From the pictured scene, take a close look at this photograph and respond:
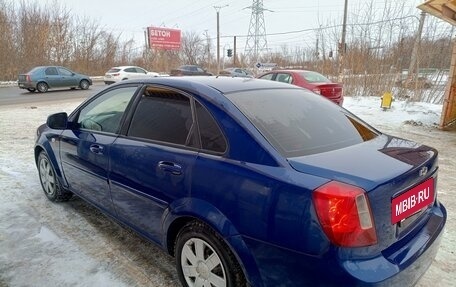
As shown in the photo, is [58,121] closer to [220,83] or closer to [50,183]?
[50,183]

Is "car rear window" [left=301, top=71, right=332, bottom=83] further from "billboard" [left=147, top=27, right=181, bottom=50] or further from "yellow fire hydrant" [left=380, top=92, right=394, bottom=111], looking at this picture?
"billboard" [left=147, top=27, right=181, bottom=50]

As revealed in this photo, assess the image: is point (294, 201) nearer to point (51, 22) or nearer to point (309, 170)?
point (309, 170)

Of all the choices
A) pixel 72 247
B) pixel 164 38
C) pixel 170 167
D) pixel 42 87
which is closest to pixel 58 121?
pixel 72 247

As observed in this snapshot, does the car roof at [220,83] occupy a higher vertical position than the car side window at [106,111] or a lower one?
higher

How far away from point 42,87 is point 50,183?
1787 cm

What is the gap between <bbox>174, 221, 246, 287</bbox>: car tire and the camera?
2066mm

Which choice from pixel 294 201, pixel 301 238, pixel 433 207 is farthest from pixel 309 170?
pixel 433 207

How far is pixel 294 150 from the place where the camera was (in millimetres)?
2035

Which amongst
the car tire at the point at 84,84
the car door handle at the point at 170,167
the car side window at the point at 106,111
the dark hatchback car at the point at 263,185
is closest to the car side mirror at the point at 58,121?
the car side window at the point at 106,111

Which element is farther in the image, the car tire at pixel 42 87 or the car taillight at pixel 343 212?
the car tire at pixel 42 87

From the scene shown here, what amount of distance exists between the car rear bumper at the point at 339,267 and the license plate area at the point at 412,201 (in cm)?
16

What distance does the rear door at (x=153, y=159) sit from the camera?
2.32m

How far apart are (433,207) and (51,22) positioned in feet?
120

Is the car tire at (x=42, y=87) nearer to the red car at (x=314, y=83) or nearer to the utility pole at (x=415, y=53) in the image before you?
the red car at (x=314, y=83)
